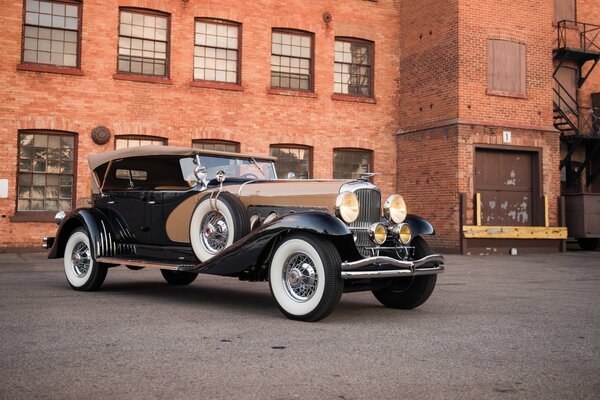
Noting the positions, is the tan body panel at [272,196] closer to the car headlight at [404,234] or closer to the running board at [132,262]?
the running board at [132,262]

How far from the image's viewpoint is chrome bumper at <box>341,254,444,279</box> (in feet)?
18.4

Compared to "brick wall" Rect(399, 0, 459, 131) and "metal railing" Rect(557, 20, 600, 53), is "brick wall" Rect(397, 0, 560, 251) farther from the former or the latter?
"metal railing" Rect(557, 20, 600, 53)

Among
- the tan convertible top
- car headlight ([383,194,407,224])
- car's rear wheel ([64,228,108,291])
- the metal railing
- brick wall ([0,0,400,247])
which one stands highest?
the metal railing

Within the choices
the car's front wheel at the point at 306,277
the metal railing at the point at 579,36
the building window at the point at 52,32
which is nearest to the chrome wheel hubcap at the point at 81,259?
the car's front wheel at the point at 306,277

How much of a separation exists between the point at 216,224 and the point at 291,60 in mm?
11911

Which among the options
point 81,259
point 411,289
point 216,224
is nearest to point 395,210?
point 411,289

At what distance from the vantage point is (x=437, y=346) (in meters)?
4.72

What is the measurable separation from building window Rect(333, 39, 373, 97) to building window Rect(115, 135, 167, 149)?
5393 millimetres

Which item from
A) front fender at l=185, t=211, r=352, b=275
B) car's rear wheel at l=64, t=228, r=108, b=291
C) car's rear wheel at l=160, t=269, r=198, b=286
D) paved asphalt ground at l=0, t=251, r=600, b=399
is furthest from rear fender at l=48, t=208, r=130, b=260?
front fender at l=185, t=211, r=352, b=275

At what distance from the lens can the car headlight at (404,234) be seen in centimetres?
647

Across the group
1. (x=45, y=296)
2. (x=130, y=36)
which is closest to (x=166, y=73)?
(x=130, y=36)

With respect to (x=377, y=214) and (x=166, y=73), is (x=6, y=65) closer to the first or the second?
(x=166, y=73)

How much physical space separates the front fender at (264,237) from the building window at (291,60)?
468 inches

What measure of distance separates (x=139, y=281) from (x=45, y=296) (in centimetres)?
224
